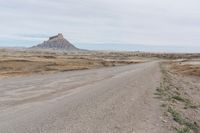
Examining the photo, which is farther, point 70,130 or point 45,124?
point 45,124

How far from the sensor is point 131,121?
47.4 feet

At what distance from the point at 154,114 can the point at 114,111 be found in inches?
69.6

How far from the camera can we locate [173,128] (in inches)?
547

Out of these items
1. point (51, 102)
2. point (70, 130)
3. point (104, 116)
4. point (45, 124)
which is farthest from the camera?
point (51, 102)

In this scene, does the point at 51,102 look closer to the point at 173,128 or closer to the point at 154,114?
the point at 154,114

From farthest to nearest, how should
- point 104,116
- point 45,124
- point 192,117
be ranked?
1. point 192,117
2. point 104,116
3. point 45,124

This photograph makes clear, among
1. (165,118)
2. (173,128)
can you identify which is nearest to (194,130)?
(173,128)

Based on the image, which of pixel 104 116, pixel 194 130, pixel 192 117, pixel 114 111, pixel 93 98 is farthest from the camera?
pixel 93 98

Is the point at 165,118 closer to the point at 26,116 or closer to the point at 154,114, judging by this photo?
the point at 154,114

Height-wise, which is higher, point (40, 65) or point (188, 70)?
point (40, 65)

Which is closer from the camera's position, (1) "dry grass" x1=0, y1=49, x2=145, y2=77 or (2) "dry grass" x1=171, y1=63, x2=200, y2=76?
(1) "dry grass" x1=0, y1=49, x2=145, y2=77

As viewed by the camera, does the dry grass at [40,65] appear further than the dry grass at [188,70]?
No

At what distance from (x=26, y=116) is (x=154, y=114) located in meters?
5.58

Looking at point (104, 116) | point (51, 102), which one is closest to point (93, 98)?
point (51, 102)
